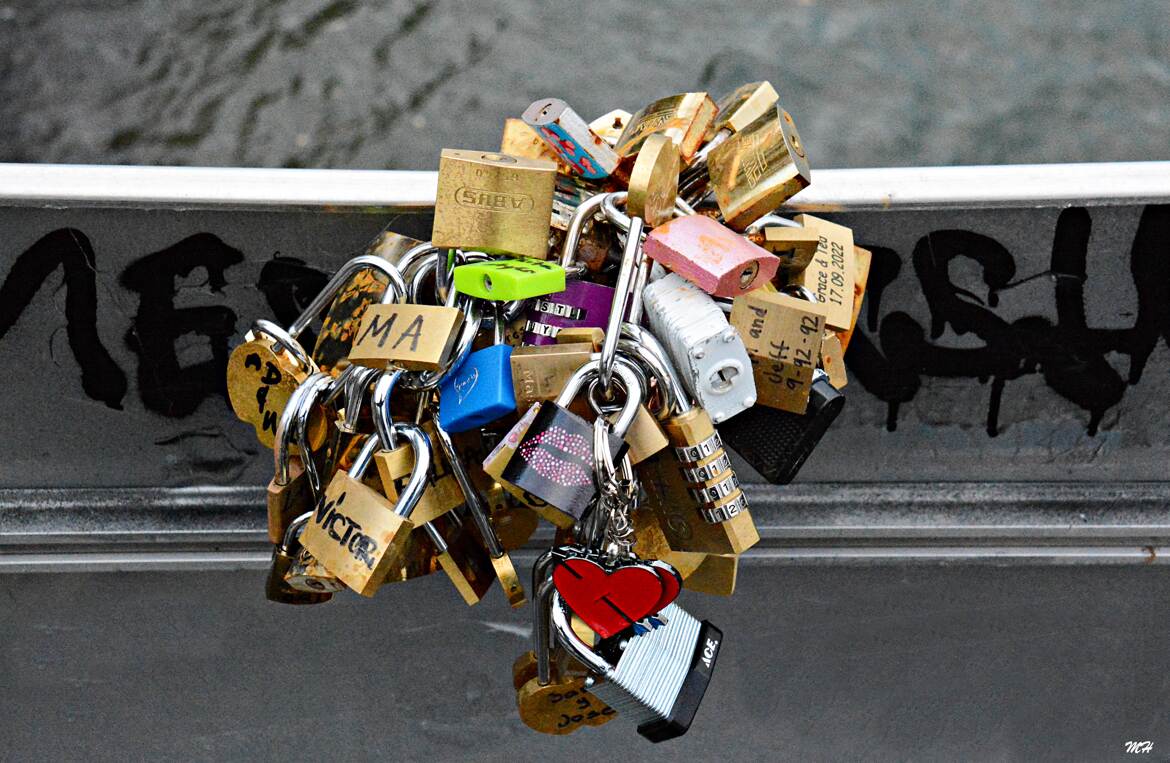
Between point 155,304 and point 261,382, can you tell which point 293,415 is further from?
point 155,304

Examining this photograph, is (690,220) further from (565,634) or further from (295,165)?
(295,165)

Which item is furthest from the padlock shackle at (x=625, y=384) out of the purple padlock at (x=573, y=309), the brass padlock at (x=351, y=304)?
the brass padlock at (x=351, y=304)

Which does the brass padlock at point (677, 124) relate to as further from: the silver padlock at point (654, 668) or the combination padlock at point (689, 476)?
the silver padlock at point (654, 668)

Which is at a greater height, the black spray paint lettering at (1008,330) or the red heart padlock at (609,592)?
the black spray paint lettering at (1008,330)

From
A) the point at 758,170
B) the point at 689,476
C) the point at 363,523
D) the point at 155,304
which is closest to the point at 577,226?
the point at 758,170

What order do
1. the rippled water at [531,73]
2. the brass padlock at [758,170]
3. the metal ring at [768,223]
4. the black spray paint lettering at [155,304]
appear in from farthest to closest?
the rippled water at [531,73]
the black spray paint lettering at [155,304]
the metal ring at [768,223]
the brass padlock at [758,170]

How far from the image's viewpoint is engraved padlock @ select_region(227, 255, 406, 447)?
4.62ft

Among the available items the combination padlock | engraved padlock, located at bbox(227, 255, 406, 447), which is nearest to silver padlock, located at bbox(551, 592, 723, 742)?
the combination padlock

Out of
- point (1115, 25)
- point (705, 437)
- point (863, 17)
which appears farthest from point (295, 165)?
point (1115, 25)

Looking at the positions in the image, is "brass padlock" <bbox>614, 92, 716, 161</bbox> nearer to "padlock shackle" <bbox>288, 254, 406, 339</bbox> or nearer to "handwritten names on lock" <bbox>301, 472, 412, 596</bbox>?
"padlock shackle" <bbox>288, 254, 406, 339</bbox>

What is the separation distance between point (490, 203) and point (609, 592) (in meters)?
0.48

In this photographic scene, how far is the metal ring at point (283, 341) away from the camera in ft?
4.65

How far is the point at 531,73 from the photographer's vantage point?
362 centimetres

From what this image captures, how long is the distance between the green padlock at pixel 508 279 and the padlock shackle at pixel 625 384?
0.10 meters
